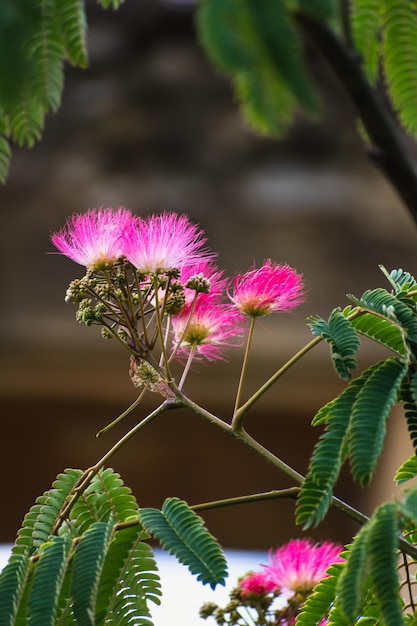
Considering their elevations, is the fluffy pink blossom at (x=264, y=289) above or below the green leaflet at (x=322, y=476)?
above

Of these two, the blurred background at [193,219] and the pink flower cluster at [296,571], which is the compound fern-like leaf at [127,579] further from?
the blurred background at [193,219]

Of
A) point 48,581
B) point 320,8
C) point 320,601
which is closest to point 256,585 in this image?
point 320,601

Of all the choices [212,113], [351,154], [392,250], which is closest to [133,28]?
[212,113]

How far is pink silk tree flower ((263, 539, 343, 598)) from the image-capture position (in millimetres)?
748

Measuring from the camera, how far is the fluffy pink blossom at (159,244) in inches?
24.2

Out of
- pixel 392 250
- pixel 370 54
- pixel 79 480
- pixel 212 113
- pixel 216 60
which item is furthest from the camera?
pixel 212 113

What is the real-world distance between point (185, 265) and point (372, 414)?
0.21 meters

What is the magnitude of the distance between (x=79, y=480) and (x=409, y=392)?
0.23 meters

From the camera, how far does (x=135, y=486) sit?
3.59 metres

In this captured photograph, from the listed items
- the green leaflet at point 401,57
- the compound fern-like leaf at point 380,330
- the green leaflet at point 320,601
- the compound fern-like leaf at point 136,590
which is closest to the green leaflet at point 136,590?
the compound fern-like leaf at point 136,590

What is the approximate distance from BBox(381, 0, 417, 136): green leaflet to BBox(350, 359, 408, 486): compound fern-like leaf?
0.14 metres

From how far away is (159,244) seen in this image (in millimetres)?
612

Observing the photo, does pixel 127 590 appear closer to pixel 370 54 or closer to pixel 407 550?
pixel 407 550

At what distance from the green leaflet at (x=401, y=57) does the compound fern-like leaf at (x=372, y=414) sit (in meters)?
0.14
